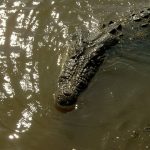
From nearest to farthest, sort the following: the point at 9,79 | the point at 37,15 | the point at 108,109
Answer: the point at 108,109 < the point at 9,79 < the point at 37,15

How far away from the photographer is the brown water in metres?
6.05

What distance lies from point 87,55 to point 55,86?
100cm

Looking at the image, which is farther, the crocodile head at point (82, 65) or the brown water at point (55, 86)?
the crocodile head at point (82, 65)

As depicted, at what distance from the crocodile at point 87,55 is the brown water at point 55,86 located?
16 centimetres

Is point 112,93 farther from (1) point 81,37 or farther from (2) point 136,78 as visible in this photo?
(1) point 81,37

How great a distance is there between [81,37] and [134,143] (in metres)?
2.86

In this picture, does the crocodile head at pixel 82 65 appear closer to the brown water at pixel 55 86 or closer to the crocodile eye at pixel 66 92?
the crocodile eye at pixel 66 92

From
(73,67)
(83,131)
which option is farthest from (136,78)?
(83,131)

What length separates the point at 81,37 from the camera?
802 cm

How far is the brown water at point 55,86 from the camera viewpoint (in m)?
6.05

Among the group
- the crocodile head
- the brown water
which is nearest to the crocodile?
the crocodile head

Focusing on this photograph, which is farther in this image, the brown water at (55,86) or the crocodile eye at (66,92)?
the crocodile eye at (66,92)

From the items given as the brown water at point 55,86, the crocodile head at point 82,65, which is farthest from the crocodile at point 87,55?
the brown water at point 55,86

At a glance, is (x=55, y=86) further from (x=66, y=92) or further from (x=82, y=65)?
(x=82, y=65)
